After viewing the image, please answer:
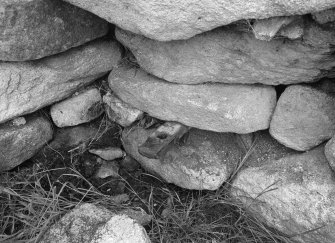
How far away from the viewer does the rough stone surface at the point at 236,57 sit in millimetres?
1673

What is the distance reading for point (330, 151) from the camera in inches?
69.3

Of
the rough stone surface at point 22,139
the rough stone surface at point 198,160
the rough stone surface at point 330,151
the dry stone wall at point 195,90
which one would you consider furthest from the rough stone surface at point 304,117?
the rough stone surface at point 22,139

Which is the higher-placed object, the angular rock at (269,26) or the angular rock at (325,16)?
the angular rock at (325,16)

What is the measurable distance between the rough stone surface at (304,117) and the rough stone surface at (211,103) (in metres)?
Result: 0.07

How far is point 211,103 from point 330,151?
21.5 inches

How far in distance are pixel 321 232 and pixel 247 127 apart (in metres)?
0.55

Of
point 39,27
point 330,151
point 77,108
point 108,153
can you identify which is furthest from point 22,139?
point 330,151

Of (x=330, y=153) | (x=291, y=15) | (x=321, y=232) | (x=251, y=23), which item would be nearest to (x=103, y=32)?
(x=251, y=23)

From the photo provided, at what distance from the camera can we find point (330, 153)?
176 cm

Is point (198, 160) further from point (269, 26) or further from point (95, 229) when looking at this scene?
point (269, 26)

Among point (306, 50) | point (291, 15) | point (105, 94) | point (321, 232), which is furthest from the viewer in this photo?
point (105, 94)

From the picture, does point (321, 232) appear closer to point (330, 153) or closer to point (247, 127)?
point (330, 153)

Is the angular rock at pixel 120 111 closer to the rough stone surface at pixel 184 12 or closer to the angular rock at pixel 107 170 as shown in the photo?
the angular rock at pixel 107 170

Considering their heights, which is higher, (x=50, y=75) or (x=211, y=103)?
(x=211, y=103)
